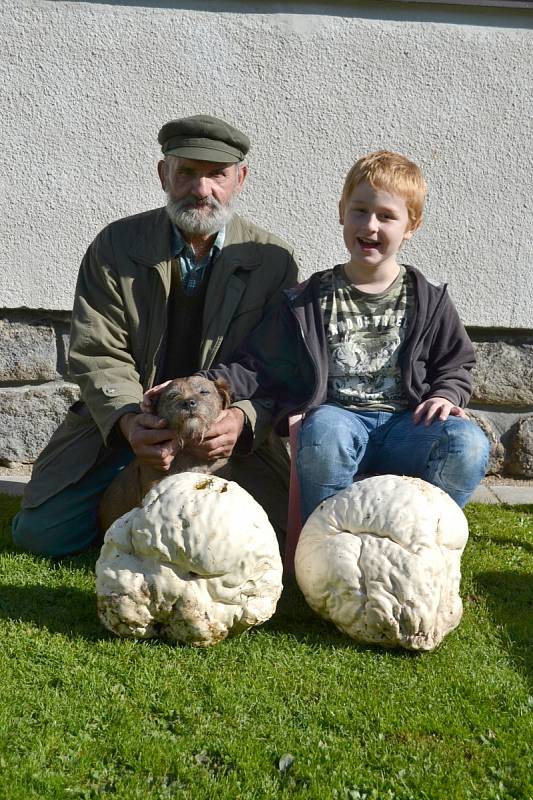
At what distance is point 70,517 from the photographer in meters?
4.28

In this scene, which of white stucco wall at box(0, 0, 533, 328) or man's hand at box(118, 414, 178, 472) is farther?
white stucco wall at box(0, 0, 533, 328)

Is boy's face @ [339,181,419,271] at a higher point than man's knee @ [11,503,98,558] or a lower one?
higher

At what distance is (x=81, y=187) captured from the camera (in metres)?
5.35

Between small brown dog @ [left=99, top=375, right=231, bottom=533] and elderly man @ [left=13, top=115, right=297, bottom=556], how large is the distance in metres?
0.19

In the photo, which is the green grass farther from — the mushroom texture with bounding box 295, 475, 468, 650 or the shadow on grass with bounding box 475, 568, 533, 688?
the mushroom texture with bounding box 295, 475, 468, 650

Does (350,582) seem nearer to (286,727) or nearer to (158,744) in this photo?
(286,727)

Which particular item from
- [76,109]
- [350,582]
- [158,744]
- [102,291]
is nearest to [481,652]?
[350,582]

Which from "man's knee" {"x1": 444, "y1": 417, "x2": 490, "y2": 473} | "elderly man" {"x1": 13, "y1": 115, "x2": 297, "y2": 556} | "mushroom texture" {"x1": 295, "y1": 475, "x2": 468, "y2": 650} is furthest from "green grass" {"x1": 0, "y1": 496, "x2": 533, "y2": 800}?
"elderly man" {"x1": 13, "y1": 115, "x2": 297, "y2": 556}

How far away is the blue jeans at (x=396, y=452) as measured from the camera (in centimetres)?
366

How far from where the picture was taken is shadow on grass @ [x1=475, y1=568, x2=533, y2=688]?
11.0 ft

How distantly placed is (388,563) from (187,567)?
691mm

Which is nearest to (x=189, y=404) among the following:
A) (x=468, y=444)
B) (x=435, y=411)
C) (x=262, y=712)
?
(x=435, y=411)

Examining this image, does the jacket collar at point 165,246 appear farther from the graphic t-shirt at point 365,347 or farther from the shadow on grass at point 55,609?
the shadow on grass at point 55,609

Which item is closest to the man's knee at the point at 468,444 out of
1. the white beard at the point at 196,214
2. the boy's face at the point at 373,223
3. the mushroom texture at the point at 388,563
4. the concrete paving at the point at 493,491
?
the mushroom texture at the point at 388,563
